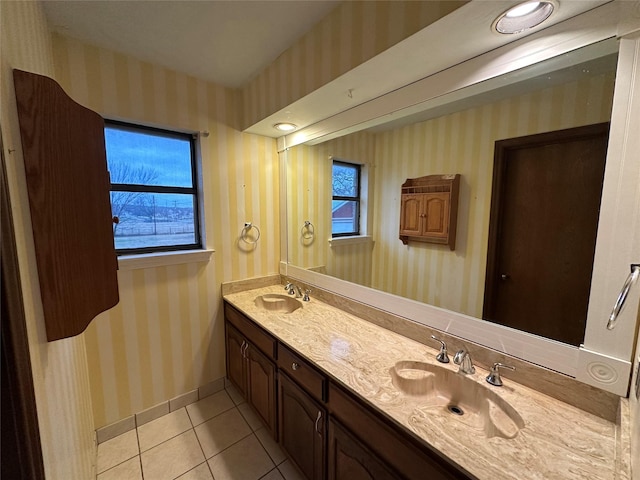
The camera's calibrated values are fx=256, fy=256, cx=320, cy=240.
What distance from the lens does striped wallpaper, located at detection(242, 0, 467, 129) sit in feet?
3.13

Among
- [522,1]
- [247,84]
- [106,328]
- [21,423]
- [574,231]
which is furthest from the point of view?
[247,84]

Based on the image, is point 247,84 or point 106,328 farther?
point 247,84

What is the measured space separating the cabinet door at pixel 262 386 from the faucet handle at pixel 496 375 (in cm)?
110

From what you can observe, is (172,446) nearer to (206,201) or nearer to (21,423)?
(21,423)

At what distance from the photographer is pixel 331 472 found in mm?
1175

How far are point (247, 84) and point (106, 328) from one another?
1985 mm

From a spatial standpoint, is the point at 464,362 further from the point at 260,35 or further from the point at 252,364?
the point at 260,35

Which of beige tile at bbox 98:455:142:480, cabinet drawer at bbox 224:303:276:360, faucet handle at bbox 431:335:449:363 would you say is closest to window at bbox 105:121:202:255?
cabinet drawer at bbox 224:303:276:360

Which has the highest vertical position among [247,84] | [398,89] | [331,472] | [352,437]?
[247,84]

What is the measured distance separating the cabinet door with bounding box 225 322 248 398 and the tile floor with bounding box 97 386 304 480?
8.5 inches

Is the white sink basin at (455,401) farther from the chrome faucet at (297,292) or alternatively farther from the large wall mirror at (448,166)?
the chrome faucet at (297,292)

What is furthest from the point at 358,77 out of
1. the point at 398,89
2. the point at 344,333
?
the point at 344,333

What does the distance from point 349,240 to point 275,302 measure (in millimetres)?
818

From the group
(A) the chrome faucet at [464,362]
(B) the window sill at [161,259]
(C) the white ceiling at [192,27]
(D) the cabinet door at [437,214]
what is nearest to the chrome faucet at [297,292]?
(B) the window sill at [161,259]
